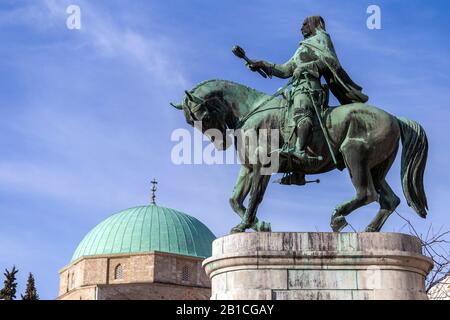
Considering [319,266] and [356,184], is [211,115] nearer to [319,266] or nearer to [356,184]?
[356,184]

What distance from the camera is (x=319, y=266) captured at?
11.5 meters

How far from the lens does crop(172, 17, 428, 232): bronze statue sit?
12.7 m

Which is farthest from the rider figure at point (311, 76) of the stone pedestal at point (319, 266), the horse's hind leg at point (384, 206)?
the stone pedestal at point (319, 266)

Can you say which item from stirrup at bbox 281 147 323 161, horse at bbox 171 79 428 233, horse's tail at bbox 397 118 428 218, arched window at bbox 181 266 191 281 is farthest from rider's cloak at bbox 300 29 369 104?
arched window at bbox 181 266 191 281

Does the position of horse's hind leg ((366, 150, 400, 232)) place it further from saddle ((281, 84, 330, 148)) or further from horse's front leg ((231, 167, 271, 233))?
horse's front leg ((231, 167, 271, 233))

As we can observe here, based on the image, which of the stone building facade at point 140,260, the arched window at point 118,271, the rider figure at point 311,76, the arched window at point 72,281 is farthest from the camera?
the arched window at point 72,281

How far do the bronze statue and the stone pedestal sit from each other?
3.35ft

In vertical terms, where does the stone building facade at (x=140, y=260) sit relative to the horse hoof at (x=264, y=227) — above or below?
above

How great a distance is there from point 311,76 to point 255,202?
2.11m

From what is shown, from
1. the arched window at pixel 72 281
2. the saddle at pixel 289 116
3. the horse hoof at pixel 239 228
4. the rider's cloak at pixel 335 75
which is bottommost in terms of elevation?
the horse hoof at pixel 239 228

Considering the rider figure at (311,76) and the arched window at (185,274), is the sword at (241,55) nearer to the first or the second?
the rider figure at (311,76)

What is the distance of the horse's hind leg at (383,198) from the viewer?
12789mm

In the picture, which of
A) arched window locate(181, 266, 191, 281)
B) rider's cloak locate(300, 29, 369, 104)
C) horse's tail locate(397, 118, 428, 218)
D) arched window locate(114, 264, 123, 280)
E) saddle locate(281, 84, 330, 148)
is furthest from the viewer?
arched window locate(114, 264, 123, 280)

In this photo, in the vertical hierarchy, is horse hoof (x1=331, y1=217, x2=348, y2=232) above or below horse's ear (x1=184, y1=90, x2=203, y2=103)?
below
